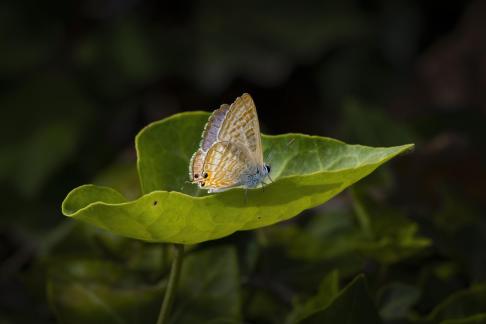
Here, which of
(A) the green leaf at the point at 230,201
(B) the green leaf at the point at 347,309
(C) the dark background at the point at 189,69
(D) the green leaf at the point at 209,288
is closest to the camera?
(A) the green leaf at the point at 230,201

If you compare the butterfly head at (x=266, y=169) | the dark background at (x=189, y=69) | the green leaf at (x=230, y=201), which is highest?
the dark background at (x=189, y=69)

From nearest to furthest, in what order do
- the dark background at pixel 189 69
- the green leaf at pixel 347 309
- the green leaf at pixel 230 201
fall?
the green leaf at pixel 230 201 → the green leaf at pixel 347 309 → the dark background at pixel 189 69

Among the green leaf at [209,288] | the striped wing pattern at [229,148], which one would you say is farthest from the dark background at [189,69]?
the striped wing pattern at [229,148]

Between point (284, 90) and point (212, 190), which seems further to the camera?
point (284, 90)

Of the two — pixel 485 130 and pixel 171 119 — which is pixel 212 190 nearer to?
pixel 171 119

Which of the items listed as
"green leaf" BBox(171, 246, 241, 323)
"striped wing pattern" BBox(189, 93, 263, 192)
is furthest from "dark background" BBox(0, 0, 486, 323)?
"striped wing pattern" BBox(189, 93, 263, 192)

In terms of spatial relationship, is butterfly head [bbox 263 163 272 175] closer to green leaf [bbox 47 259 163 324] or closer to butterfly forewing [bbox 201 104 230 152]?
butterfly forewing [bbox 201 104 230 152]

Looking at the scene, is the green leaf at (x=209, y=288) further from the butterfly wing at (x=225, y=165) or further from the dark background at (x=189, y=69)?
the dark background at (x=189, y=69)

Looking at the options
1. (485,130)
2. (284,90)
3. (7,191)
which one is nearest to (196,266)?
(485,130)

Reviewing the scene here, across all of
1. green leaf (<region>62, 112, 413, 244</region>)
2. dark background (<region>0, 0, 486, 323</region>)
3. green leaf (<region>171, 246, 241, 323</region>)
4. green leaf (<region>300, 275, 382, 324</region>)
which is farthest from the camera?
dark background (<region>0, 0, 486, 323</region>)
